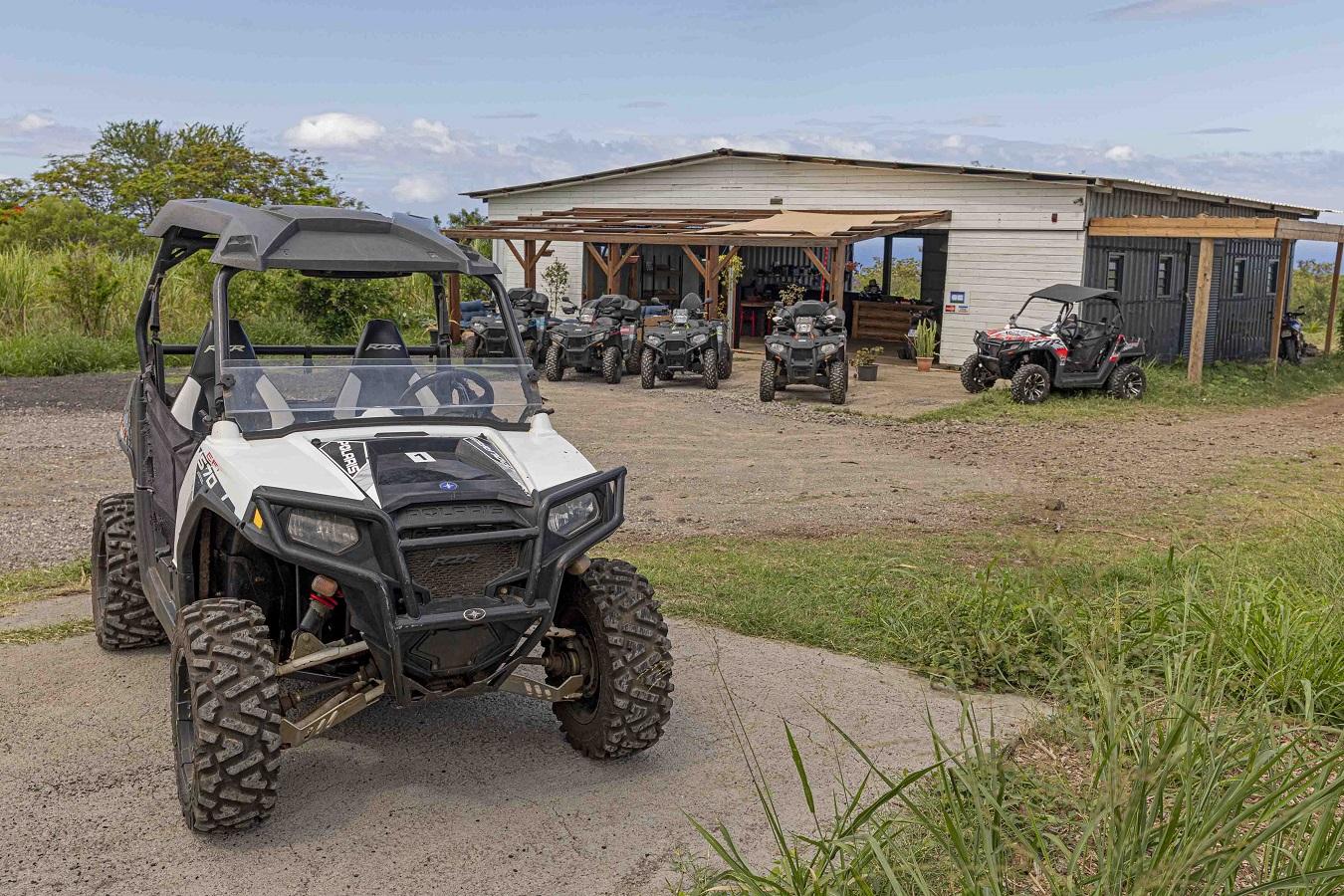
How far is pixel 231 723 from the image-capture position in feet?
13.0

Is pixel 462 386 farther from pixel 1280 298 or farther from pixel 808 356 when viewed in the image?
pixel 1280 298

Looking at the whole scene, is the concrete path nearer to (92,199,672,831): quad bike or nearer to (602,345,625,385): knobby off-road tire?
(92,199,672,831): quad bike

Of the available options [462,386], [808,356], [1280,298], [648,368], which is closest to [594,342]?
[648,368]

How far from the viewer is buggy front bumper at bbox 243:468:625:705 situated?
4.03 meters

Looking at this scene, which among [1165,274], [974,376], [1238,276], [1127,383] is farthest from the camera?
[1238,276]

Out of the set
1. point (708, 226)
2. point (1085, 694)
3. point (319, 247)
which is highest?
point (708, 226)

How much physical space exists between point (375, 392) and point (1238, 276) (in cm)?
2488

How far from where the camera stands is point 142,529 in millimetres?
5574

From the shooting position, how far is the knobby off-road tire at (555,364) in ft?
65.4

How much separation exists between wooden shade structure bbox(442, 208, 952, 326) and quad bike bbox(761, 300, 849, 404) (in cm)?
274

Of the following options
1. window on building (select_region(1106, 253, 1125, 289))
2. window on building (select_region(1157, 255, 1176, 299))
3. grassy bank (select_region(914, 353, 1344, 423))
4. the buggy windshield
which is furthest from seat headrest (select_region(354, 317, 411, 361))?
window on building (select_region(1157, 255, 1176, 299))

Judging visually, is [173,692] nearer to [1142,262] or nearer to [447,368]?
[447,368]

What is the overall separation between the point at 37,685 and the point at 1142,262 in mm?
21363

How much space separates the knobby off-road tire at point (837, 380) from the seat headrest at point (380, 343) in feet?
40.3
